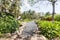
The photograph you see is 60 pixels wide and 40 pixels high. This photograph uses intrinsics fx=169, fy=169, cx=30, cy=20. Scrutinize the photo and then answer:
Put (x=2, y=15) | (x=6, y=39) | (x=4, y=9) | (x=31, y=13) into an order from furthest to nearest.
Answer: (x=31, y=13) → (x=4, y=9) → (x=2, y=15) → (x=6, y=39)

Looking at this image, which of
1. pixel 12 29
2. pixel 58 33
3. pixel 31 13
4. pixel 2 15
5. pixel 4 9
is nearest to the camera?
pixel 58 33

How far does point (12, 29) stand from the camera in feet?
34.8

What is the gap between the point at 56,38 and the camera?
9.16 meters

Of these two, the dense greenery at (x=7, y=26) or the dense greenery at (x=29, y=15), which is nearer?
the dense greenery at (x=7, y=26)

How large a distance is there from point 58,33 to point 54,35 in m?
0.33

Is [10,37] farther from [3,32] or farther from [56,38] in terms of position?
[56,38]

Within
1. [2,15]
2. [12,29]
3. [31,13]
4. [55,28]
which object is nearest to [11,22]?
[12,29]

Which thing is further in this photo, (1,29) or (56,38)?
(1,29)

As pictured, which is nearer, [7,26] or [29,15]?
[7,26]

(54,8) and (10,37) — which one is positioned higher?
(54,8)

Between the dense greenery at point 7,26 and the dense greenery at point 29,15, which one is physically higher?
the dense greenery at point 7,26

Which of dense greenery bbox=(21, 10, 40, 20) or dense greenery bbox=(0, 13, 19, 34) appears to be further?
dense greenery bbox=(21, 10, 40, 20)

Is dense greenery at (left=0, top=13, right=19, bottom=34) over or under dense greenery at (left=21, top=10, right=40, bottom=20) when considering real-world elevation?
over

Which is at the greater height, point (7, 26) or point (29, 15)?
point (7, 26)
